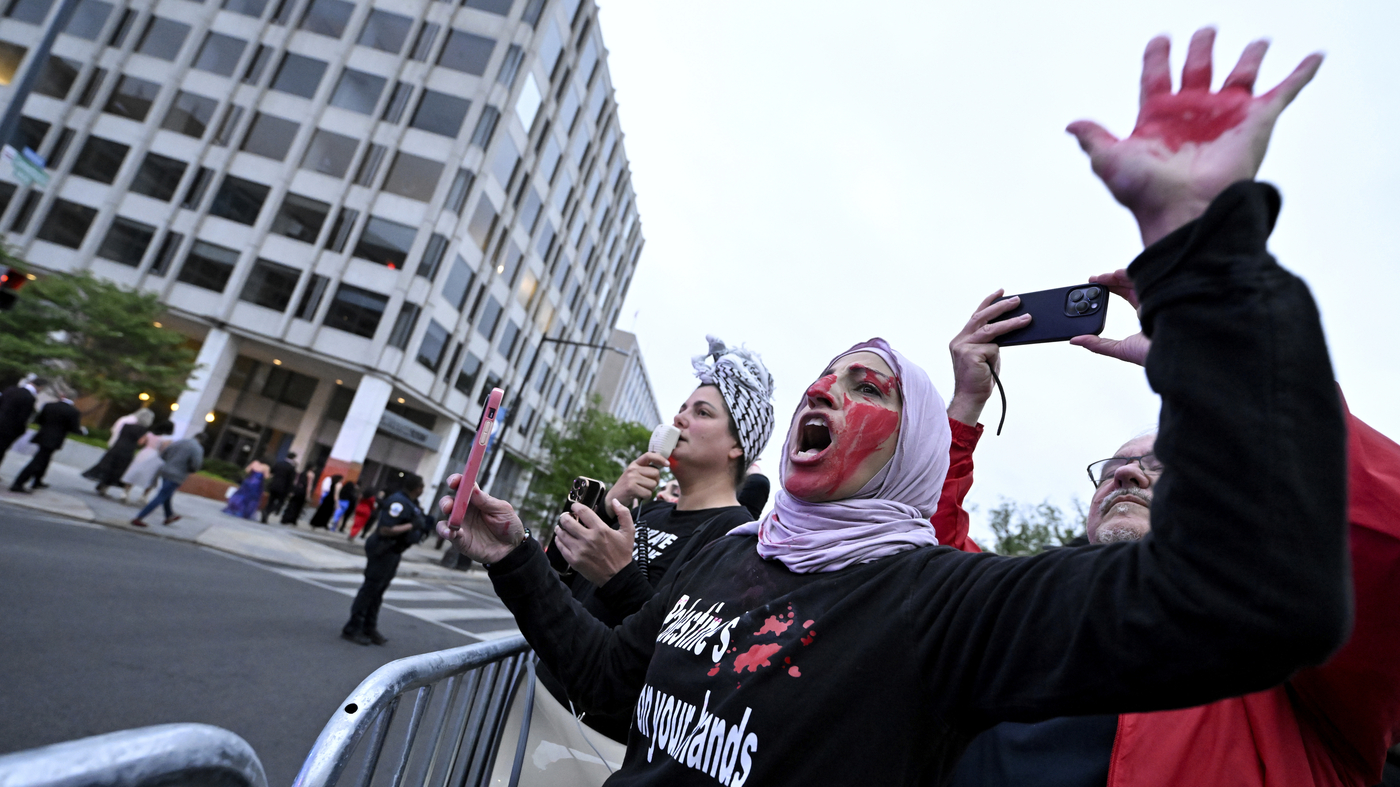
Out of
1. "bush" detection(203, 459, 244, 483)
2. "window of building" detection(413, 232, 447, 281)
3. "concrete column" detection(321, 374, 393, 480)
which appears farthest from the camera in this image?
"window of building" detection(413, 232, 447, 281)

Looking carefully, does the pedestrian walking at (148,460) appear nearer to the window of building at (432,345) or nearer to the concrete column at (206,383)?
the concrete column at (206,383)

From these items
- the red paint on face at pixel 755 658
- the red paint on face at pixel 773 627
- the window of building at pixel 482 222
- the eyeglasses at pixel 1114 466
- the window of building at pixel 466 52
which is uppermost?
the window of building at pixel 466 52

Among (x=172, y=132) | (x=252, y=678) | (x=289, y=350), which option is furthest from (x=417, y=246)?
(x=252, y=678)

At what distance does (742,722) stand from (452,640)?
8410 millimetres

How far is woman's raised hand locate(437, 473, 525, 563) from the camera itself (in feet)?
6.78

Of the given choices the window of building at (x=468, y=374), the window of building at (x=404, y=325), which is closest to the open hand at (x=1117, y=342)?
the window of building at (x=404, y=325)

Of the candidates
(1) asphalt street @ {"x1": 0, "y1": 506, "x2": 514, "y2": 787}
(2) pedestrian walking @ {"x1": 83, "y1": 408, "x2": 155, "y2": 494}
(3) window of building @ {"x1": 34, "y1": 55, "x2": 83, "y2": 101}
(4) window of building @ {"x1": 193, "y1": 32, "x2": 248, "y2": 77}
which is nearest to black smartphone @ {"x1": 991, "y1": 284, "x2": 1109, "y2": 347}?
(1) asphalt street @ {"x1": 0, "y1": 506, "x2": 514, "y2": 787}

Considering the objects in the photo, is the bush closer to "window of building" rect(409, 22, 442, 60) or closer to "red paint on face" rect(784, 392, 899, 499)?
"window of building" rect(409, 22, 442, 60)

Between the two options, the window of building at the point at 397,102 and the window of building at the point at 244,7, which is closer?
the window of building at the point at 397,102

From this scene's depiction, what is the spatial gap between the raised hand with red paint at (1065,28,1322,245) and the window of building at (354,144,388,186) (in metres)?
29.9

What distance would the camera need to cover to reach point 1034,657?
101 cm

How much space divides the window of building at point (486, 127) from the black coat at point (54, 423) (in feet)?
61.6

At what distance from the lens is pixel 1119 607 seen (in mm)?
891

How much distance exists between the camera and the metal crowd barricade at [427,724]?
1.45 m
